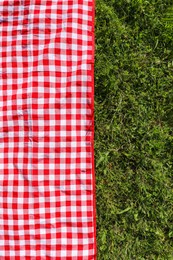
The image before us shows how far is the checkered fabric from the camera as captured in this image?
174 centimetres

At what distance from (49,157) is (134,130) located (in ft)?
Result: 1.84

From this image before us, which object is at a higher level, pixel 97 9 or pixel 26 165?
pixel 97 9

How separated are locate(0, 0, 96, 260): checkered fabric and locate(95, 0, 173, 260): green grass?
Result: 0.26 m

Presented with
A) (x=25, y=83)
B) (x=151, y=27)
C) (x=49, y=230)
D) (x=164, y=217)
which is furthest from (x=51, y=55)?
(x=164, y=217)

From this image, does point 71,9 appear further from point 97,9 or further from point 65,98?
point 65,98

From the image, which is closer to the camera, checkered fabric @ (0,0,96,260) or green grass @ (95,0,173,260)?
checkered fabric @ (0,0,96,260)

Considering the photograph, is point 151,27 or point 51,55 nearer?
point 51,55

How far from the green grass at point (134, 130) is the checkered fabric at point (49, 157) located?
263mm

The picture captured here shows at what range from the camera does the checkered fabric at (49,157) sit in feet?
5.72

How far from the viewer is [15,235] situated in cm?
175

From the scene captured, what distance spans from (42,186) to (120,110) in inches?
25.9

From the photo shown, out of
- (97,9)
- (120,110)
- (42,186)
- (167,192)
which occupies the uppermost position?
(97,9)

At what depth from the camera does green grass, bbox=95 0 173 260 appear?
1.98 metres

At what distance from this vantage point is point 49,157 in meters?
1.74
